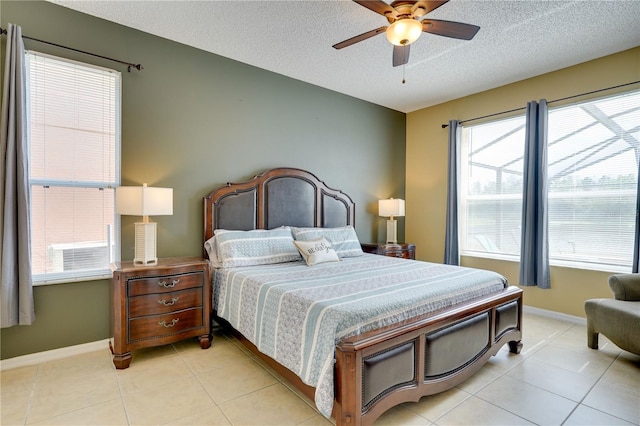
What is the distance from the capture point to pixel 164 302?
8.74ft

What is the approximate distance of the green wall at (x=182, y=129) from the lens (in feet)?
8.73

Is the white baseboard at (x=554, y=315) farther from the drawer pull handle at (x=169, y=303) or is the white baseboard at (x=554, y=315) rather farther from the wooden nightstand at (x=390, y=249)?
the drawer pull handle at (x=169, y=303)

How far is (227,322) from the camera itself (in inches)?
118

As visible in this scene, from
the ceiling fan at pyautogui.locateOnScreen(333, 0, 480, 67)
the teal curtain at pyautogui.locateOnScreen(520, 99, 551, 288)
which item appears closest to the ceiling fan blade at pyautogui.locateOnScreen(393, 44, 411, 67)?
the ceiling fan at pyautogui.locateOnScreen(333, 0, 480, 67)

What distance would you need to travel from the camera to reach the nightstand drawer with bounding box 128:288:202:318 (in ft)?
8.32

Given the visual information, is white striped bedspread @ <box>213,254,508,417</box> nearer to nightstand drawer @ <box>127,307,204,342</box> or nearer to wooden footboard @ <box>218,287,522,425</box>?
wooden footboard @ <box>218,287,522,425</box>

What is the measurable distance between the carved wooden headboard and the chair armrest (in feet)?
9.43

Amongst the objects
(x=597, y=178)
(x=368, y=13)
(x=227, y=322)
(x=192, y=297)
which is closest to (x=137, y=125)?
(x=192, y=297)

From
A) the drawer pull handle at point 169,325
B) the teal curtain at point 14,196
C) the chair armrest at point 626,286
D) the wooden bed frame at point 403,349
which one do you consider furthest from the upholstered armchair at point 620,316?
the teal curtain at point 14,196

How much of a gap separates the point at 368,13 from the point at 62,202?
2998mm

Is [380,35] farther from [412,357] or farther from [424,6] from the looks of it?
[412,357]

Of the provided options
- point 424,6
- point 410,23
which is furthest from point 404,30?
point 424,6

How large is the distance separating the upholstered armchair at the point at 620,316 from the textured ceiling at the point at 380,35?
2265mm

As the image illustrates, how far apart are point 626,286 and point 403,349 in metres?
2.39
